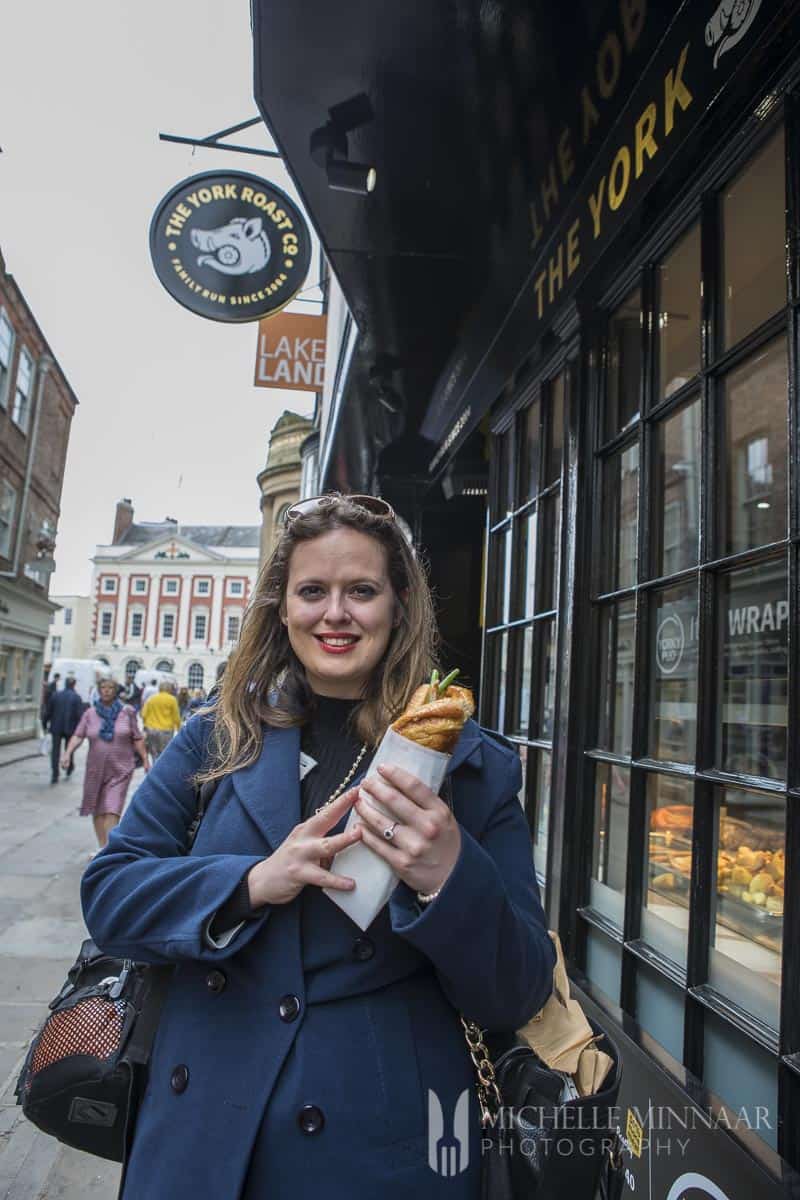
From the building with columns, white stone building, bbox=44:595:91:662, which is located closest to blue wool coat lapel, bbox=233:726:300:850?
the building with columns

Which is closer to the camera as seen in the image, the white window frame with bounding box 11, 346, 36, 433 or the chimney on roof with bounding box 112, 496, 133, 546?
the white window frame with bounding box 11, 346, 36, 433

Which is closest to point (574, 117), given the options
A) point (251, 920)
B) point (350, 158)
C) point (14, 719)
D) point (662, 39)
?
point (662, 39)

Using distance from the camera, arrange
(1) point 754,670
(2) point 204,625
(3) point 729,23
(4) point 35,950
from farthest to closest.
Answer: (2) point 204,625, (4) point 35,950, (1) point 754,670, (3) point 729,23

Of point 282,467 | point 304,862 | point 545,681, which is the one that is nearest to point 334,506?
point 304,862

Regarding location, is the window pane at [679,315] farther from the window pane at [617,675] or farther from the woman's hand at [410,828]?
the woman's hand at [410,828]

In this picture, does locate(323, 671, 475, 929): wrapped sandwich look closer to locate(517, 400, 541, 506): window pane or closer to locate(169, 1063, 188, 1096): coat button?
locate(169, 1063, 188, 1096): coat button

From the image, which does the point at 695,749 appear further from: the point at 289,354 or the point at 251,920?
the point at 289,354

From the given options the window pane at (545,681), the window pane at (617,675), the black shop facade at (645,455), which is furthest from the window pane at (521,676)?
the window pane at (617,675)

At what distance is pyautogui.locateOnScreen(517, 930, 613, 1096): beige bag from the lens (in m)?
1.36

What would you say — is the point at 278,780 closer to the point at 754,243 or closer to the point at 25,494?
the point at 754,243

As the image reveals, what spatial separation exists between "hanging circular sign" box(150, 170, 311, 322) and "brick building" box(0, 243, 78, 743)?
47.7 feet

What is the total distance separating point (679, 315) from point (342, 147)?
6.54ft

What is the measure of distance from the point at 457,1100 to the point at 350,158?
13.6ft

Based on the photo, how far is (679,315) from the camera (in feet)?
9.20
